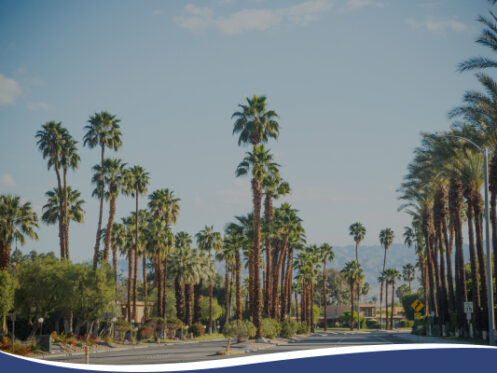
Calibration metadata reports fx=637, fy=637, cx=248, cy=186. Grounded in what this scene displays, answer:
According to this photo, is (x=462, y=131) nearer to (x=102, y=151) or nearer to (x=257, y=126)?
(x=257, y=126)

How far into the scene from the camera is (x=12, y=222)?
1970 inches

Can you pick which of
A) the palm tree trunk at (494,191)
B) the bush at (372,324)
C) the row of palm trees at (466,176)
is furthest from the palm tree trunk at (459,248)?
the bush at (372,324)

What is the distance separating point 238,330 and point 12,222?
20175mm

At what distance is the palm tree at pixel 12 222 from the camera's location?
157ft

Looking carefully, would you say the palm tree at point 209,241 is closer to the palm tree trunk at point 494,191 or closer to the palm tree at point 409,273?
the palm tree trunk at point 494,191

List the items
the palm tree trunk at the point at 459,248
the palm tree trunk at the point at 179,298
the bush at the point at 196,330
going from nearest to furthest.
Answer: the palm tree trunk at the point at 459,248 → the bush at the point at 196,330 → the palm tree trunk at the point at 179,298

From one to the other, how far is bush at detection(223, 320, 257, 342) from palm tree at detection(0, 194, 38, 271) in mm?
17276

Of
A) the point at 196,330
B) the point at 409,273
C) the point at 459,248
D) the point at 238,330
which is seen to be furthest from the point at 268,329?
the point at 409,273

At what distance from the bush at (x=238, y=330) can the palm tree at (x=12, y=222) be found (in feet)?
56.7

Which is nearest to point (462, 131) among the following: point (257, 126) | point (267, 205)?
point (257, 126)

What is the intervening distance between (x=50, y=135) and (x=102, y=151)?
835cm

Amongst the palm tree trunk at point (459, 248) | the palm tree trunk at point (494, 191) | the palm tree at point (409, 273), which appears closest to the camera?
the palm tree trunk at point (494, 191)

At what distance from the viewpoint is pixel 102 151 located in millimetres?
66938

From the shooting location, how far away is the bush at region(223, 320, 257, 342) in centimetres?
4319
